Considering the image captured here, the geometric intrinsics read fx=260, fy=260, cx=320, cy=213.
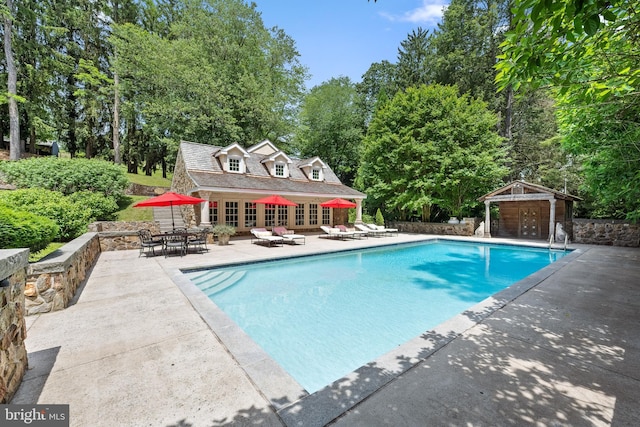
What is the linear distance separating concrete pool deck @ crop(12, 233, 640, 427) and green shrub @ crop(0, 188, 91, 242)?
7.09 meters

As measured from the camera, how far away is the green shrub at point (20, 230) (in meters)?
4.00

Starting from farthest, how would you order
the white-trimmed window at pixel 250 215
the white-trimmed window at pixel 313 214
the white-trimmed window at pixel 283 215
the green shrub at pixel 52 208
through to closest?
1. the white-trimmed window at pixel 313 214
2. the white-trimmed window at pixel 283 215
3. the white-trimmed window at pixel 250 215
4. the green shrub at pixel 52 208

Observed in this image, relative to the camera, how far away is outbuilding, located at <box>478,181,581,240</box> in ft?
52.0

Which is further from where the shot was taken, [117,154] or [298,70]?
[298,70]

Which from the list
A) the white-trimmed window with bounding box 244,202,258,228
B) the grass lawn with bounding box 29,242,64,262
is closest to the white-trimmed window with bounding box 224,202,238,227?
the white-trimmed window with bounding box 244,202,258,228

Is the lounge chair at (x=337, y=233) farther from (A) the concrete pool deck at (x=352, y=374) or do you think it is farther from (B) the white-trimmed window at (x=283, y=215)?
(A) the concrete pool deck at (x=352, y=374)

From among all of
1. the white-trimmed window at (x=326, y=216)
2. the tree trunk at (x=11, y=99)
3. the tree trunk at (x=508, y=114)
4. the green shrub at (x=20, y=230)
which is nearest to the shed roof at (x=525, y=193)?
the tree trunk at (x=508, y=114)

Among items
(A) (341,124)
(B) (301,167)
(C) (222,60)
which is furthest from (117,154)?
(A) (341,124)

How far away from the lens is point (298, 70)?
3112 cm

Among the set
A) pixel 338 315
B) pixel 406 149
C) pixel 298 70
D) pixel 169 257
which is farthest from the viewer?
pixel 298 70

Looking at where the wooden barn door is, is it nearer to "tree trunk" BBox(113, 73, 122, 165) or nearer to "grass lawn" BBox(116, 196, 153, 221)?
"grass lawn" BBox(116, 196, 153, 221)

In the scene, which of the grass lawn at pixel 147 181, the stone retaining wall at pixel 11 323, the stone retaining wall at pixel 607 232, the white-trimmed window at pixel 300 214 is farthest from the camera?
the grass lawn at pixel 147 181

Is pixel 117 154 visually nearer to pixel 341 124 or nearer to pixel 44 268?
pixel 341 124

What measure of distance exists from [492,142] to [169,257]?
22744 millimetres
